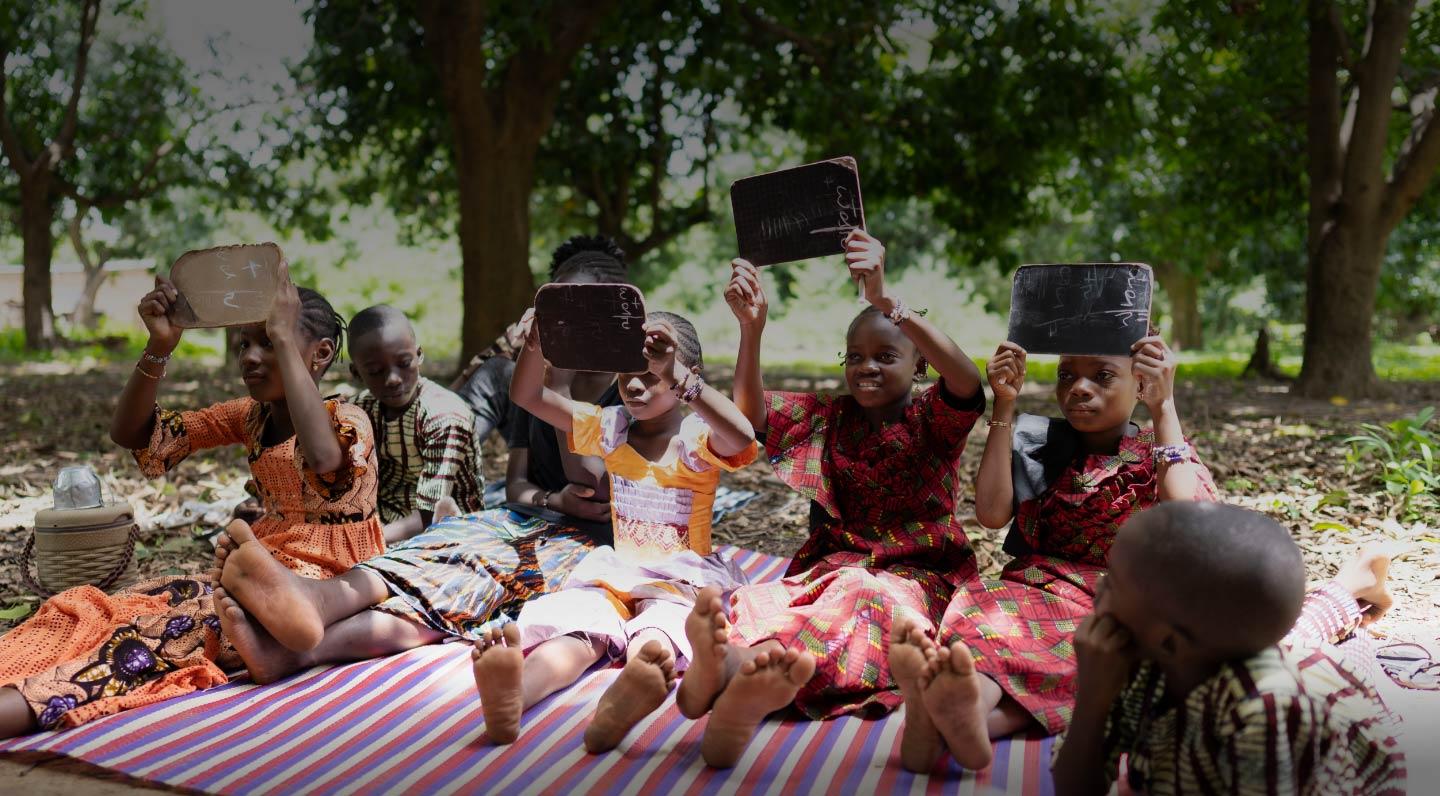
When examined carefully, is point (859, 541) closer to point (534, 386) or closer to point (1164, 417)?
point (1164, 417)

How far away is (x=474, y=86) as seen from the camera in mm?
8828

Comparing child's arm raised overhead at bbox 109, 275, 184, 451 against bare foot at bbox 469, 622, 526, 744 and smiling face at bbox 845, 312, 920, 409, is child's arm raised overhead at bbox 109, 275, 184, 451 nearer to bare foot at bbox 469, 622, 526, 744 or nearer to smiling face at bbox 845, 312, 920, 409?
bare foot at bbox 469, 622, 526, 744

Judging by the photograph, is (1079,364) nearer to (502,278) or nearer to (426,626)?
(426,626)

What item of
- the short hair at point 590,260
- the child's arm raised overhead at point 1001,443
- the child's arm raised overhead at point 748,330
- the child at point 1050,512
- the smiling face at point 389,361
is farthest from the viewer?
the short hair at point 590,260

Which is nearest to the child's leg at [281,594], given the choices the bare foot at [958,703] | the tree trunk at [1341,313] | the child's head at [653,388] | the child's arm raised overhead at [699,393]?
the child's head at [653,388]

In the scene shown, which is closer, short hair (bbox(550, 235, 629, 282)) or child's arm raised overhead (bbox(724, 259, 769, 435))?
child's arm raised overhead (bbox(724, 259, 769, 435))

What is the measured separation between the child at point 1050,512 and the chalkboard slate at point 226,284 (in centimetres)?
205

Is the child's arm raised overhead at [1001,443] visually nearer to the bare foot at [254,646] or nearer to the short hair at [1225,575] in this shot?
the short hair at [1225,575]

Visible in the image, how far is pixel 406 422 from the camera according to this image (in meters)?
3.80

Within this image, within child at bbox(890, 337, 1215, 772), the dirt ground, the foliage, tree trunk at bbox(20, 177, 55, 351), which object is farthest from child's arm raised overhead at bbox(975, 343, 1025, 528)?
tree trunk at bbox(20, 177, 55, 351)

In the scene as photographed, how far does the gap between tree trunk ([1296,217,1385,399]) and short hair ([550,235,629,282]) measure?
6916mm

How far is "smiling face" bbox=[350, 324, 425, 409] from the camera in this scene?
3.73 meters

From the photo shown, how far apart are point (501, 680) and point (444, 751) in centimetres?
24

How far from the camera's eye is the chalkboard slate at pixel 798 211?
3.16 m
